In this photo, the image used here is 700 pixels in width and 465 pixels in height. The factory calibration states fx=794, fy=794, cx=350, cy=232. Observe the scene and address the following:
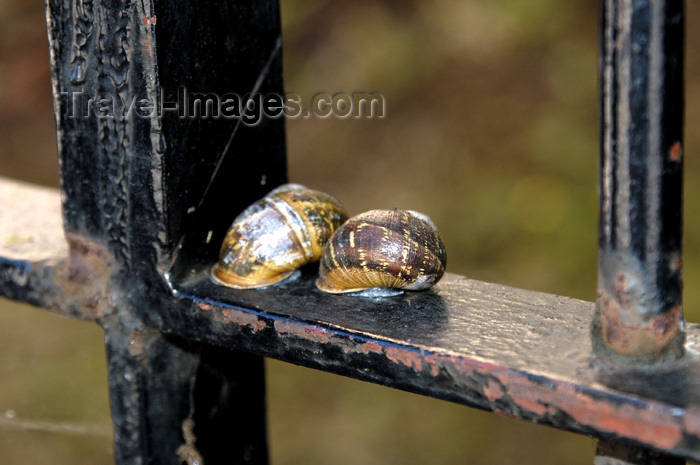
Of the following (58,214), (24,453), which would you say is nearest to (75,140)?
(58,214)

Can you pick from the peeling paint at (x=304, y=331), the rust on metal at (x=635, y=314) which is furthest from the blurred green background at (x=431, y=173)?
the rust on metal at (x=635, y=314)

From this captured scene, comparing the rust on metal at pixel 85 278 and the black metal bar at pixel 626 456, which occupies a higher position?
the rust on metal at pixel 85 278

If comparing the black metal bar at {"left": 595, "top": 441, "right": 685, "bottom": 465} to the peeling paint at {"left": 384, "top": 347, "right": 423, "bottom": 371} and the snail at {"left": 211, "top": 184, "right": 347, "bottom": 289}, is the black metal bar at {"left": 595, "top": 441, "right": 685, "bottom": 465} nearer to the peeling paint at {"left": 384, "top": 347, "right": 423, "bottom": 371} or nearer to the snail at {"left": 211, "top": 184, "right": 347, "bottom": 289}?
the peeling paint at {"left": 384, "top": 347, "right": 423, "bottom": 371}

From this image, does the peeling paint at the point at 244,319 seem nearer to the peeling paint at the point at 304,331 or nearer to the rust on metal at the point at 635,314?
the peeling paint at the point at 304,331

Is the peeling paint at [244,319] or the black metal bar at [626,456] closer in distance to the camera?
the black metal bar at [626,456]

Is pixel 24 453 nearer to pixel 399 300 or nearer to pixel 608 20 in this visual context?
pixel 399 300

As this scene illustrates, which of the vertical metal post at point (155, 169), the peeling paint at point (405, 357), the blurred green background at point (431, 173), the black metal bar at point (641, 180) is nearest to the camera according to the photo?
the black metal bar at point (641, 180)

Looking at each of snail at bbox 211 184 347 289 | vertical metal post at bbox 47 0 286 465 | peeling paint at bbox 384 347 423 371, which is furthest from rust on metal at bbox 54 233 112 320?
peeling paint at bbox 384 347 423 371
